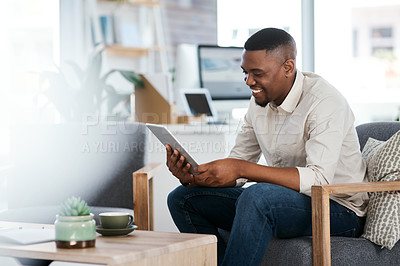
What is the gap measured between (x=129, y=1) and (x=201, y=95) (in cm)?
217

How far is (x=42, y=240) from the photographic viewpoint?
1533mm

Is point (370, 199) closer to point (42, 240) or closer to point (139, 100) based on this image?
point (42, 240)

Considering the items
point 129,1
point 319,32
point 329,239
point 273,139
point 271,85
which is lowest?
point 329,239

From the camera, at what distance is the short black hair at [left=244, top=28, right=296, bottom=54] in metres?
1.96

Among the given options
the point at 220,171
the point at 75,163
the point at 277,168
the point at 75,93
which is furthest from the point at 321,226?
the point at 75,93

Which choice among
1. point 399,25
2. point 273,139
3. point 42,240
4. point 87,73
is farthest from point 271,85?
point 399,25

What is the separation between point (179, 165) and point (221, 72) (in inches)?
70.9

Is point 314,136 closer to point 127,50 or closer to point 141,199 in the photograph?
point 141,199

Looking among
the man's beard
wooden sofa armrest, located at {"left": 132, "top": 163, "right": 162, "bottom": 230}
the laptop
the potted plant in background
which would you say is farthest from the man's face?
the potted plant in background

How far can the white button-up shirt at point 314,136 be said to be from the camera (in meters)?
1.86

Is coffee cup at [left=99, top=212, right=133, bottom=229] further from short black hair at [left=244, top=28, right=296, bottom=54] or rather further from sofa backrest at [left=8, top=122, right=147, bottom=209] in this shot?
sofa backrest at [left=8, top=122, right=147, bottom=209]

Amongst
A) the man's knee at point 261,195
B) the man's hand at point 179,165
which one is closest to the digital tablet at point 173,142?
the man's hand at point 179,165

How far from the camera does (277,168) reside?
1.85 metres

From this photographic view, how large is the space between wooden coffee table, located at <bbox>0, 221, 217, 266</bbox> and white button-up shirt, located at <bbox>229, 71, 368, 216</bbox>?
443mm
